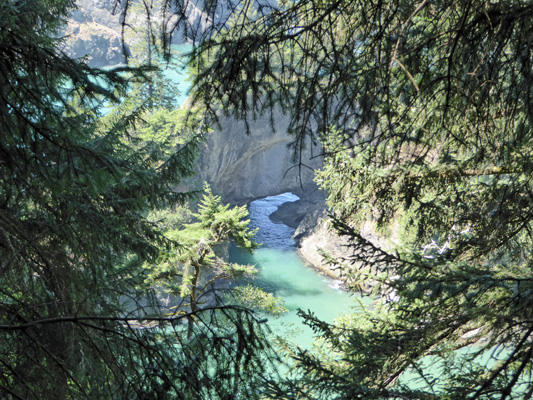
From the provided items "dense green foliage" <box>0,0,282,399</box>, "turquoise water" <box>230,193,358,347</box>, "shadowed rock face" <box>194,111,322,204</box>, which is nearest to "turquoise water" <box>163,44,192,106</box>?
"dense green foliage" <box>0,0,282,399</box>

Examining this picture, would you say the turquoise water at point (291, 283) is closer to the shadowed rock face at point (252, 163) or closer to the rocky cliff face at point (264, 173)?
the rocky cliff face at point (264, 173)

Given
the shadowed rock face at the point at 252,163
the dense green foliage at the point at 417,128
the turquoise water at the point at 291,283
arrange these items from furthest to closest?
the shadowed rock face at the point at 252,163 → the turquoise water at the point at 291,283 → the dense green foliage at the point at 417,128

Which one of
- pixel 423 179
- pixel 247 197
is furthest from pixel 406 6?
pixel 247 197

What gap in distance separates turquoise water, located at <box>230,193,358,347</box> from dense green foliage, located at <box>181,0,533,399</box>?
30.6 ft

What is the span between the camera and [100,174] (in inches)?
64.9

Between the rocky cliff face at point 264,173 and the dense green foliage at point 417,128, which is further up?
the rocky cliff face at point 264,173

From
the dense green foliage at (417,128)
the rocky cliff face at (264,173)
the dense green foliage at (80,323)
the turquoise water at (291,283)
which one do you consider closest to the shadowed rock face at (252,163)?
the rocky cliff face at (264,173)

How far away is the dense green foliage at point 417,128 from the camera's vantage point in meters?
1.80

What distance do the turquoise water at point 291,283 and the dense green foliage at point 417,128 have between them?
933cm

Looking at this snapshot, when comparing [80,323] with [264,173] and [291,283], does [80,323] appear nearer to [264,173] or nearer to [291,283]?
[291,283]

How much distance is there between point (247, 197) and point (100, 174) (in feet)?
78.2

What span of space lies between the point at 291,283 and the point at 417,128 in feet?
48.9

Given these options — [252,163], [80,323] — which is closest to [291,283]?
[252,163]

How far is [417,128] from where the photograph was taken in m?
2.82
